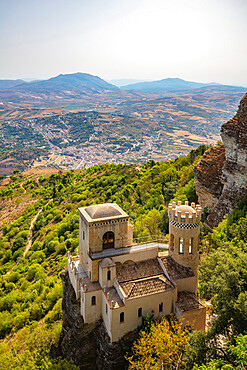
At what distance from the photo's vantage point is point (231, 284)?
66.6 feet

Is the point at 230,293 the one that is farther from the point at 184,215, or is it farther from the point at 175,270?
the point at 184,215

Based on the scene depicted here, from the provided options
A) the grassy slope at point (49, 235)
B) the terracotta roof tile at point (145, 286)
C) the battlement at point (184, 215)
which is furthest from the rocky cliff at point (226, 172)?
the terracotta roof tile at point (145, 286)

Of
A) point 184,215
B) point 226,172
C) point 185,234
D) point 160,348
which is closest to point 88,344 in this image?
point 160,348

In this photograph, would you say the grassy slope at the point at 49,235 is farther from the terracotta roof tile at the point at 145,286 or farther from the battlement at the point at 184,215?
the battlement at the point at 184,215

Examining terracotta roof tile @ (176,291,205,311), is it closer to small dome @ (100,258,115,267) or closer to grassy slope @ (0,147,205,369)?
small dome @ (100,258,115,267)

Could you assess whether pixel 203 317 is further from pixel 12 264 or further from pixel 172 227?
pixel 12 264

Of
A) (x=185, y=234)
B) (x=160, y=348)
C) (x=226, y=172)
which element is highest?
(x=226, y=172)

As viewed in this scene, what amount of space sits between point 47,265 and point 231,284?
56.6 metres

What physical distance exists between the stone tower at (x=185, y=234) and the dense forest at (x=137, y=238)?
1843 millimetres

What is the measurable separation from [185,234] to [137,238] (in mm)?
8395

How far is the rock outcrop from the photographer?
24578 mm

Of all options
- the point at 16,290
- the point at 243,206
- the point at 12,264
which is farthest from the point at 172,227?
the point at 12,264

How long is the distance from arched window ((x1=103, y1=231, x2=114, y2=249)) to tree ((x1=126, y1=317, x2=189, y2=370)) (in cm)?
778

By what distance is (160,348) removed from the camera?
2139 cm
